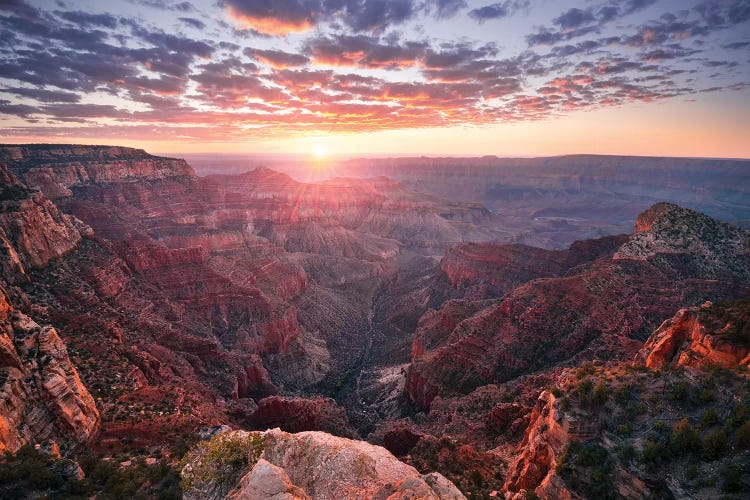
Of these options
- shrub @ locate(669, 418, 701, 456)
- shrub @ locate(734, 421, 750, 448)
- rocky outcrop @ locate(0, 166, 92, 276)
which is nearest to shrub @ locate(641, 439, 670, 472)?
shrub @ locate(669, 418, 701, 456)

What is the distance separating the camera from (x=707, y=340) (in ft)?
74.9

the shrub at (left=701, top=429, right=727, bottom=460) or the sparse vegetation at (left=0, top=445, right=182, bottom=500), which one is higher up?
the shrub at (left=701, top=429, right=727, bottom=460)

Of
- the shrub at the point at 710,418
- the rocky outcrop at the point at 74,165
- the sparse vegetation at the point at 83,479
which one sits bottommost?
the sparse vegetation at the point at 83,479

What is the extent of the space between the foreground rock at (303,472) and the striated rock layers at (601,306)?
3205 cm

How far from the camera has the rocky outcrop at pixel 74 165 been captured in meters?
81.3

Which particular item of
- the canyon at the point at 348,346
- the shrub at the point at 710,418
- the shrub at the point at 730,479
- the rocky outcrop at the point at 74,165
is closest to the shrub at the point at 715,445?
the canyon at the point at 348,346

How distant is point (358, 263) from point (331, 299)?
3259cm

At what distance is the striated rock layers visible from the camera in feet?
144

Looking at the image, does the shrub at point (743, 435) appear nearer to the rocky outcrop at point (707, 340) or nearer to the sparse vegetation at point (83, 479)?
the rocky outcrop at point (707, 340)

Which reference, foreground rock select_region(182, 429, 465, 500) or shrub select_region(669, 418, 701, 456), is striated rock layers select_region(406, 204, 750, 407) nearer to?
shrub select_region(669, 418, 701, 456)

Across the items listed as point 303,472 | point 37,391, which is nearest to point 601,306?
point 303,472

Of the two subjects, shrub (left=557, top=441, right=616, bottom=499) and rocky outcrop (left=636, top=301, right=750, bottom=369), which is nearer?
shrub (left=557, top=441, right=616, bottom=499)

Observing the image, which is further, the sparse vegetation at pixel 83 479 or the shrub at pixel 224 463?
the shrub at pixel 224 463

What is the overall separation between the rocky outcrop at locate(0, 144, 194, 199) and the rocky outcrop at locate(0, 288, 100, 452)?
2779 inches
